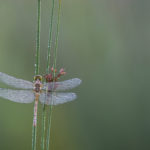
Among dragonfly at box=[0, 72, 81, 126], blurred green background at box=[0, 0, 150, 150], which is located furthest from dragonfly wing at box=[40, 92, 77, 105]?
blurred green background at box=[0, 0, 150, 150]

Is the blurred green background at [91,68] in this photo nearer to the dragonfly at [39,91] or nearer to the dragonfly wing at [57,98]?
the dragonfly at [39,91]

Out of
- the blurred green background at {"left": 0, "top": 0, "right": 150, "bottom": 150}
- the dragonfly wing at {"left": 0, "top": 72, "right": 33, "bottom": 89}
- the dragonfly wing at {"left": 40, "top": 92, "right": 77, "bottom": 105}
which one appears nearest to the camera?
the dragonfly wing at {"left": 40, "top": 92, "right": 77, "bottom": 105}

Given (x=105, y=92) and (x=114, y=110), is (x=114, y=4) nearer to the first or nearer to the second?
(x=105, y=92)

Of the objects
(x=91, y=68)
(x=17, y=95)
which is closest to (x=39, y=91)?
(x=17, y=95)

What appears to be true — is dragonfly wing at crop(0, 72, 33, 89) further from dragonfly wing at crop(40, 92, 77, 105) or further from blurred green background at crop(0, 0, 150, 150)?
blurred green background at crop(0, 0, 150, 150)

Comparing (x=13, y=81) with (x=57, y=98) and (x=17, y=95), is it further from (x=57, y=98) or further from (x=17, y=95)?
(x=57, y=98)

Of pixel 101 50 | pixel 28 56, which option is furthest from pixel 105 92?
pixel 28 56

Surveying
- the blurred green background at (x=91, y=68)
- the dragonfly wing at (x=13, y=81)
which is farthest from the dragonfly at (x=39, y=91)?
the blurred green background at (x=91, y=68)

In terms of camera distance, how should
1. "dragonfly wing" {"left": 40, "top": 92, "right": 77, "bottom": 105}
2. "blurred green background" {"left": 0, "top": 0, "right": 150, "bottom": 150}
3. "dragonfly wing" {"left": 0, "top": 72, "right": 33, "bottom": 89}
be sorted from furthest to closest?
"blurred green background" {"left": 0, "top": 0, "right": 150, "bottom": 150}
"dragonfly wing" {"left": 0, "top": 72, "right": 33, "bottom": 89}
"dragonfly wing" {"left": 40, "top": 92, "right": 77, "bottom": 105}
